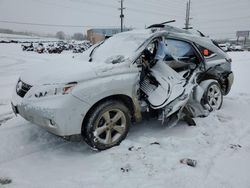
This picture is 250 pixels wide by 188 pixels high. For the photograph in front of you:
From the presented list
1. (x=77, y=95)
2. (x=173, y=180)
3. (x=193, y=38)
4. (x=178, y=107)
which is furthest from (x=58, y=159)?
(x=193, y=38)

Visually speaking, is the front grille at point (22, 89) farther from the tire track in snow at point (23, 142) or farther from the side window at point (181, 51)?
the side window at point (181, 51)

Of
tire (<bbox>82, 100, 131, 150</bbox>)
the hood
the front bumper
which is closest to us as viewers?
the front bumper

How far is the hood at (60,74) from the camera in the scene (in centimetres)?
335

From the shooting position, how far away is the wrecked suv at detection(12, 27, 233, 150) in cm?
328

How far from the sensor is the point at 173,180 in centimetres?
294

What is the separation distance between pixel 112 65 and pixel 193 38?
7.50 feet

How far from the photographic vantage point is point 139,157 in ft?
11.4

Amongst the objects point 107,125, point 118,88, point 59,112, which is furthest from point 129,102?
point 59,112

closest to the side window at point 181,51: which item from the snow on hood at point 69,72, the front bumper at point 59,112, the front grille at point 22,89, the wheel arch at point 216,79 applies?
the wheel arch at point 216,79

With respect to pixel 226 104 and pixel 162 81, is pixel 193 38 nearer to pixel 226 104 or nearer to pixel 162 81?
pixel 162 81

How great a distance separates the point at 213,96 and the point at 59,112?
358 centimetres

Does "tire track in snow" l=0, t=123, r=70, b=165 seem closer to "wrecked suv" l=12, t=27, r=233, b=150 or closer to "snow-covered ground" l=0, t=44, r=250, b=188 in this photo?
"snow-covered ground" l=0, t=44, r=250, b=188

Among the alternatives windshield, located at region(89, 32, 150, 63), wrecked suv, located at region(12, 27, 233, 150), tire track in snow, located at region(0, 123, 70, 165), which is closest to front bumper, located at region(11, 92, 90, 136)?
wrecked suv, located at region(12, 27, 233, 150)

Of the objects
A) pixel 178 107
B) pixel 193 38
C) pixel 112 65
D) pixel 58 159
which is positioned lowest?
pixel 58 159
